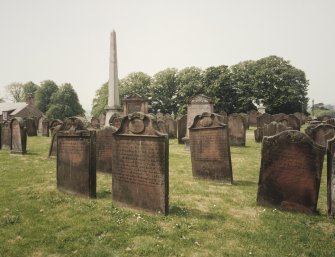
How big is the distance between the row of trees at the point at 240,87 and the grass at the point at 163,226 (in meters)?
37.4

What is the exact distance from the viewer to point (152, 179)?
5555 mm

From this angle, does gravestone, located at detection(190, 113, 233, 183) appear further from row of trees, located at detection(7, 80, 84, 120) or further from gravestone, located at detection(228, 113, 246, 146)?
row of trees, located at detection(7, 80, 84, 120)

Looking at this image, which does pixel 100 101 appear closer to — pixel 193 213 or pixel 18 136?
pixel 18 136

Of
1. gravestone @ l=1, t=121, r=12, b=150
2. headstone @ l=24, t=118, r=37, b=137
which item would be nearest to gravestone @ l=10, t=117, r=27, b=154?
gravestone @ l=1, t=121, r=12, b=150

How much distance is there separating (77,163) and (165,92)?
163 feet

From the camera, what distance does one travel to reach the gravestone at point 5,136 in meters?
14.5

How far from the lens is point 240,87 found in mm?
47719

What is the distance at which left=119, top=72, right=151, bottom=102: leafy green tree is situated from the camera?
5840cm

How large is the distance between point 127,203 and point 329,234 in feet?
12.5

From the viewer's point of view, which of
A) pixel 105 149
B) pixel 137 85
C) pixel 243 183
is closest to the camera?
pixel 243 183

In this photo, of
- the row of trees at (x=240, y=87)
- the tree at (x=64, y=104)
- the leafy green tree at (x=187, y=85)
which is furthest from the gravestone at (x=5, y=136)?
the tree at (x=64, y=104)

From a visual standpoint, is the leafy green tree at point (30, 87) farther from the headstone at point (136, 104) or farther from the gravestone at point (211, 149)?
the gravestone at point (211, 149)

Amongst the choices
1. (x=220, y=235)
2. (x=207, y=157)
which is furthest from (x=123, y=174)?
(x=207, y=157)

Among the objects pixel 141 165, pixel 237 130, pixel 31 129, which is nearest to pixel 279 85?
pixel 237 130
